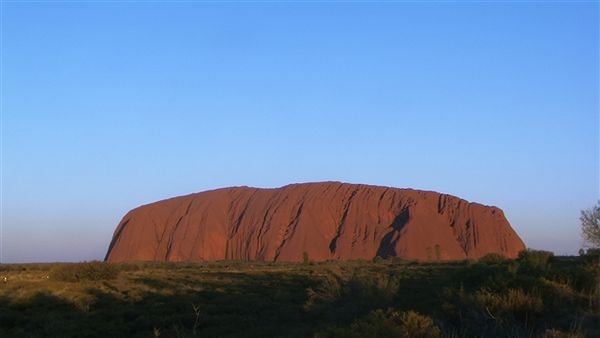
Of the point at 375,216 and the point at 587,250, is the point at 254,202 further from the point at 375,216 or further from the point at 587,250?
the point at 587,250

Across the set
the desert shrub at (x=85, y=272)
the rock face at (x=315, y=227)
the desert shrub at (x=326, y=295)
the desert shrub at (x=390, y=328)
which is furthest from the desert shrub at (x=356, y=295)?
the rock face at (x=315, y=227)

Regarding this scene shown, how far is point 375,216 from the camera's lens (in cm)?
8188

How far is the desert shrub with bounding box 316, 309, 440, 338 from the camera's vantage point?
40.4 feet

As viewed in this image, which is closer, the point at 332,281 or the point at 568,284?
the point at 568,284

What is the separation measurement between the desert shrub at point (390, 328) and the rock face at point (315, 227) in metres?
59.9

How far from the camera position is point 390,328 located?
12.6 meters

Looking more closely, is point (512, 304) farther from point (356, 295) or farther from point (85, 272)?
point (85, 272)

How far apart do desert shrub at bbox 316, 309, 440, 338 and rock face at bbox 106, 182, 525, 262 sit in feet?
197

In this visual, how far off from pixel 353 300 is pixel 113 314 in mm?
7664

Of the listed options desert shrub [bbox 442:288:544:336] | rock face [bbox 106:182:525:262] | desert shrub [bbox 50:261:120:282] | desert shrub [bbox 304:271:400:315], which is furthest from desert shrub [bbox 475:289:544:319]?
rock face [bbox 106:182:525:262]

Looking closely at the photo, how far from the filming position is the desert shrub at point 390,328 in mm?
12305

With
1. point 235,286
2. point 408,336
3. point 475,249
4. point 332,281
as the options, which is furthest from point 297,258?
point 408,336

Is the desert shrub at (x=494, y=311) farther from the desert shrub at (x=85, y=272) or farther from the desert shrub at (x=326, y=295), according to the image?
the desert shrub at (x=85, y=272)

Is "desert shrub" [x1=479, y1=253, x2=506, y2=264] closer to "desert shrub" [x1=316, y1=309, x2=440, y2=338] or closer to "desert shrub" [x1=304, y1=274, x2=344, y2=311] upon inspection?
"desert shrub" [x1=304, y1=274, x2=344, y2=311]
